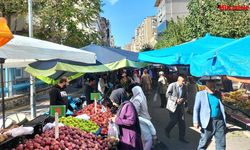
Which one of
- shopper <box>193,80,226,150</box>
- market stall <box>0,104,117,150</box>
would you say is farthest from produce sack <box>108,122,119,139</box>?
shopper <box>193,80,226,150</box>

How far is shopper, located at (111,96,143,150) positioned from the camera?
22.0 feet

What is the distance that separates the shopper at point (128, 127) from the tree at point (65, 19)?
61.3 ft

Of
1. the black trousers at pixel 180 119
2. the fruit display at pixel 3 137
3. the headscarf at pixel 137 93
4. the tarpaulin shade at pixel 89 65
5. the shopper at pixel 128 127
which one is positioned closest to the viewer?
the fruit display at pixel 3 137

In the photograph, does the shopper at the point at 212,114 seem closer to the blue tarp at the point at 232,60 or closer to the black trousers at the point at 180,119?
the blue tarp at the point at 232,60

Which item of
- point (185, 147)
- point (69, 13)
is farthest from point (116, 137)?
point (69, 13)

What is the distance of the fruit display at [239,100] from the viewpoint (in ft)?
45.1

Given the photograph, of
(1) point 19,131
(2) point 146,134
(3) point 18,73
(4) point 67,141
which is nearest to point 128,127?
(2) point 146,134

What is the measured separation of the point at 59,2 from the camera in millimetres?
25312

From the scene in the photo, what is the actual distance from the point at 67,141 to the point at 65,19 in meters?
19.6

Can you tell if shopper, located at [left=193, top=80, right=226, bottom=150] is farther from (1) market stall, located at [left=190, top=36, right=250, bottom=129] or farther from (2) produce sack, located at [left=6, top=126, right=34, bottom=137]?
(2) produce sack, located at [left=6, top=126, right=34, bottom=137]

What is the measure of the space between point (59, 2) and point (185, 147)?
17.3 m

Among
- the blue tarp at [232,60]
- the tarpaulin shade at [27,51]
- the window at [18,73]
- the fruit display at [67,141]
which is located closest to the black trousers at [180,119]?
the fruit display at [67,141]

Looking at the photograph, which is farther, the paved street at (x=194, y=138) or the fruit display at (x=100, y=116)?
the paved street at (x=194, y=138)

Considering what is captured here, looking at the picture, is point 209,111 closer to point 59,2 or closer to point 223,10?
point 223,10
